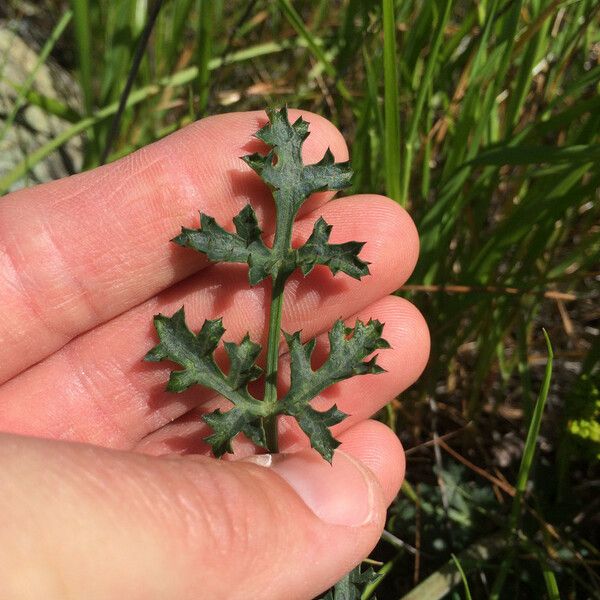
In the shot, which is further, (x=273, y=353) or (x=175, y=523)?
(x=273, y=353)

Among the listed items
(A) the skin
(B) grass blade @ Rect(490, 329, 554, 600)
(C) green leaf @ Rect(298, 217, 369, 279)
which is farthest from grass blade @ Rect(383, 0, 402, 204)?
(B) grass blade @ Rect(490, 329, 554, 600)

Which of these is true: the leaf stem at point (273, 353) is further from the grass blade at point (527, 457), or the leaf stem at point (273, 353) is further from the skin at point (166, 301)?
the grass blade at point (527, 457)

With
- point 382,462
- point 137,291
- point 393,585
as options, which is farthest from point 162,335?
point 393,585

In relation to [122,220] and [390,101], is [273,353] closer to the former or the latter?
[122,220]

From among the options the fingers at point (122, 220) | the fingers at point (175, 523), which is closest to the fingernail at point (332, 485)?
the fingers at point (175, 523)

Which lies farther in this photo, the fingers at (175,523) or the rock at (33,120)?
the rock at (33,120)

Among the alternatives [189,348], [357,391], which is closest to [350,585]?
[357,391]
